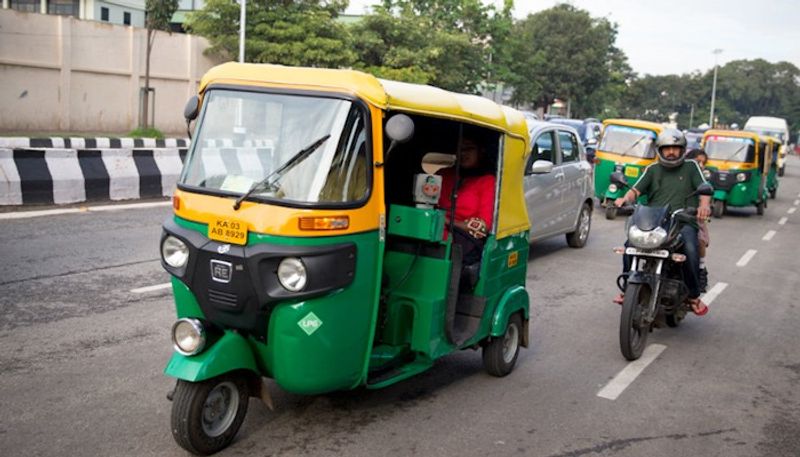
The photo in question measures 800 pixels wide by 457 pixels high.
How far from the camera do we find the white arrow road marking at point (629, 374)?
5.99 meters

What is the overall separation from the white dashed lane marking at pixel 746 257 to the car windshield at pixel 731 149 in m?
6.43

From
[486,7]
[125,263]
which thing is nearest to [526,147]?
[125,263]

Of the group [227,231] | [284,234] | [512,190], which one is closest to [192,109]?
[227,231]

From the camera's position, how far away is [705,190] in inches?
279

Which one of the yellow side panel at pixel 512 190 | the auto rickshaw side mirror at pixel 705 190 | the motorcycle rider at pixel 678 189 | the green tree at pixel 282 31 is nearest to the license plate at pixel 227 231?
the yellow side panel at pixel 512 190

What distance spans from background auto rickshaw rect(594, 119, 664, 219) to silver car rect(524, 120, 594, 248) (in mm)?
5789

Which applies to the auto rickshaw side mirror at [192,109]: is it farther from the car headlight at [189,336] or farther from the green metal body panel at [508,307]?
the green metal body panel at [508,307]

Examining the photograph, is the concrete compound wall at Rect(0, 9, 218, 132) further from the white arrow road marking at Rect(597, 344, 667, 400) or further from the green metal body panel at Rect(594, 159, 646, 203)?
the white arrow road marking at Rect(597, 344, 667, 400)

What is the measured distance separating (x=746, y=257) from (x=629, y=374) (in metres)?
7.83

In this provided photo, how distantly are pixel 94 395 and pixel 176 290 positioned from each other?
3.54 ft

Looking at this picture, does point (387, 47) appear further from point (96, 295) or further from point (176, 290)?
point (176, 290)

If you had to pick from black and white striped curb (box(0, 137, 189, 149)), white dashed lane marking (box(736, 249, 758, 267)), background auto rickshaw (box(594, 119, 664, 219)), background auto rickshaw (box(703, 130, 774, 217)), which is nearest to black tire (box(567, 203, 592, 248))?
white dashed lane marking (box(736, 249, 758, 267))

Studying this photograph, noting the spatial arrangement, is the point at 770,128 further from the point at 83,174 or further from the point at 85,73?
the point at 83,174

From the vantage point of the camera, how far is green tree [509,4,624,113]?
61.5 metres
